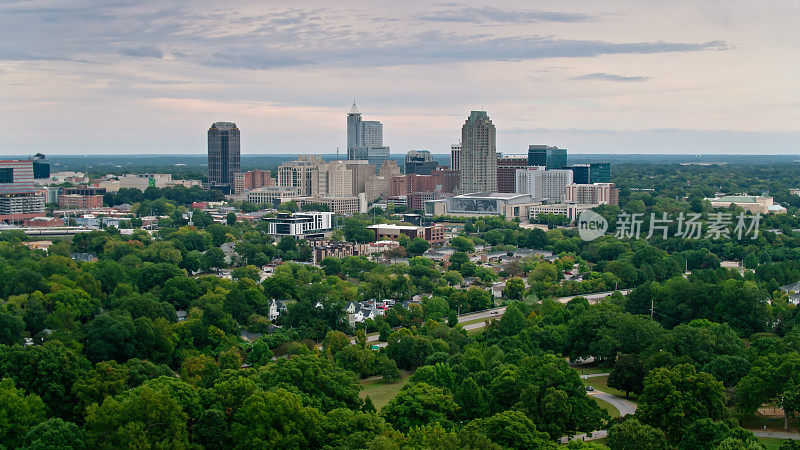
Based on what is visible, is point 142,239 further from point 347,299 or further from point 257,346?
point 257,346

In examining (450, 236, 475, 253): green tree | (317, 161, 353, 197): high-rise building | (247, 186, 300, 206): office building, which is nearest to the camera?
(450, 236, 475, 253): green tree

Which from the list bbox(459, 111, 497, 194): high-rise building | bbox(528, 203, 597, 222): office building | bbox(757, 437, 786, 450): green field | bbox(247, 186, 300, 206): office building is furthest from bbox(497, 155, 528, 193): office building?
bbox(757, 437, 786, 450): green field

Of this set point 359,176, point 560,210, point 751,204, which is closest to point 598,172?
point 560,210

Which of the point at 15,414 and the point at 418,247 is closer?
the point at 15,414

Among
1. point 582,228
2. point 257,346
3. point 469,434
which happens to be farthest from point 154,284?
point 582,228

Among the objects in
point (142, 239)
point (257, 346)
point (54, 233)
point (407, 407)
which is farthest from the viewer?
point (54, 233)

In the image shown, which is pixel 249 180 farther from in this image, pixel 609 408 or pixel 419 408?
pixel 419 408

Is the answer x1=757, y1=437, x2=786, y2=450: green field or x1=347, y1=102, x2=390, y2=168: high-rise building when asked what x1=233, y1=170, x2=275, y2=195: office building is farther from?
x1=757, y1=437, x2=786, y2=450: green field
